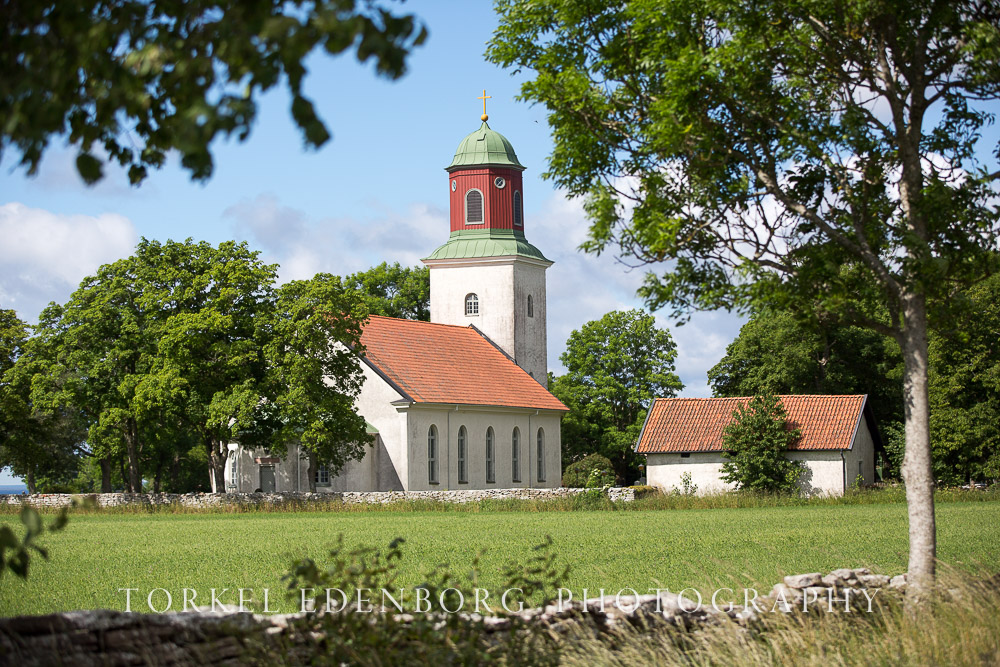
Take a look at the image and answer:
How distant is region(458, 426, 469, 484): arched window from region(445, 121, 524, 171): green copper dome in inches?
649

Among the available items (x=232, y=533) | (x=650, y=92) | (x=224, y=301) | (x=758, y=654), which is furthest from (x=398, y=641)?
(x=224, y=301)

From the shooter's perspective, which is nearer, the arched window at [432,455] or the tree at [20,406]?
the tree at [20,406]

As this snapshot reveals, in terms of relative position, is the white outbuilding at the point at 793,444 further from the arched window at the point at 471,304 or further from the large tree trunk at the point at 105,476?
the large tree trunk at the point at 105,476

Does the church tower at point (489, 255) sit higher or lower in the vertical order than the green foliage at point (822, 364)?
higher

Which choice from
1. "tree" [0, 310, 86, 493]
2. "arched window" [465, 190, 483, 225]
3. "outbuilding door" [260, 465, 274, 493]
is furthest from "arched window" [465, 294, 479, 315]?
"tree" [0, 310, 86, 493]

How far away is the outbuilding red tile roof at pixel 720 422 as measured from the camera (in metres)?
50.3

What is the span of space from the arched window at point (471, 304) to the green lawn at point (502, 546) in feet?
88.9

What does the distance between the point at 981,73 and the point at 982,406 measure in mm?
49668

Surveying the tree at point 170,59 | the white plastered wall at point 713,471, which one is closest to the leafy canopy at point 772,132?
the tree at point 170,59

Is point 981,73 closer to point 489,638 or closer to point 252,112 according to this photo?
point 489,638

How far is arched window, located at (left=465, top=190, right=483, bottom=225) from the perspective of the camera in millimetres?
64938

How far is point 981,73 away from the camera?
11.9 metres

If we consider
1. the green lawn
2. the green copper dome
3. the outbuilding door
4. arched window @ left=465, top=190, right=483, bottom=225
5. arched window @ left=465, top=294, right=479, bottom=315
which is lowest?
the green lawn

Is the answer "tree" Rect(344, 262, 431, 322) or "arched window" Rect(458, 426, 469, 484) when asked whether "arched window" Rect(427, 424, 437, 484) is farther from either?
"tree" Rect(344, 262, 431, 322)
